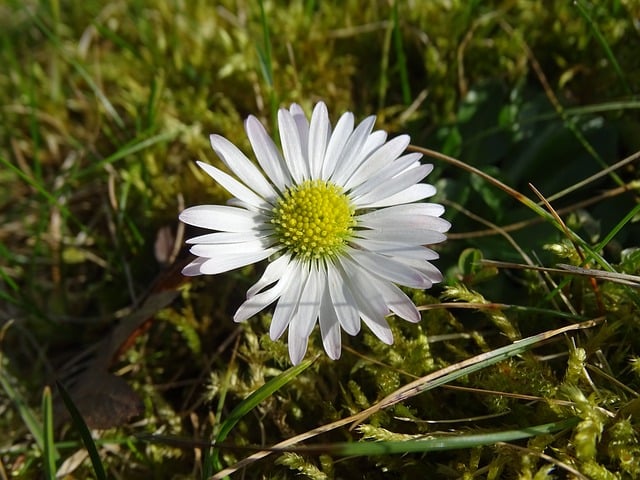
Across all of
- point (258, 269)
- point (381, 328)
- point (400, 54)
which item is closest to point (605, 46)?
point (400, 54)

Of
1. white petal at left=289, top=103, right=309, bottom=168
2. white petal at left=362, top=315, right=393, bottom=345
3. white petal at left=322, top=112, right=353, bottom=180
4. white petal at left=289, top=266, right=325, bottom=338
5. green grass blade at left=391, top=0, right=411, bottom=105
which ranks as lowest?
white petal at left=362, top=315, right=393, bottom=345

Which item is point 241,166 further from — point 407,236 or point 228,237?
point 407,236

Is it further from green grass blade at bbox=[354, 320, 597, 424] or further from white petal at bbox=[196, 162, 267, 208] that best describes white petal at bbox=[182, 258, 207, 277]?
green grass blade at bbox=[354, 320, 597, 424]

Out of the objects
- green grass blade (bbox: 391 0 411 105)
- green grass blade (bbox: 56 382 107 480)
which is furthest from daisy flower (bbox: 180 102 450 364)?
green grass blade (bbox: 391 0 411 105)

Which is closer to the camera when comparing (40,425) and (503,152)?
(40,425)

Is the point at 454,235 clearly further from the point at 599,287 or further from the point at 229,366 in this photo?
the point at 229,366

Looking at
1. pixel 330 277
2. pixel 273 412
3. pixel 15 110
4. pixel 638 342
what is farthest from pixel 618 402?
pixel 15 110
